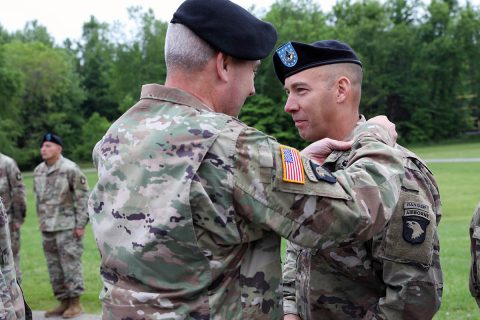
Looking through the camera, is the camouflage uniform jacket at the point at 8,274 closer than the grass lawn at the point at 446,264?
Yes

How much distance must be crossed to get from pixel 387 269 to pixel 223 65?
1126 millimetres

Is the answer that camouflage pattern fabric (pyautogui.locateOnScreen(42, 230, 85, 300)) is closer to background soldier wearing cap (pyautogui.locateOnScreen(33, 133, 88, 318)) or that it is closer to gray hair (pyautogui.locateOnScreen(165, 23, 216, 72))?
background soldier wearing cap (pyautogui.locateOnScreen(33, 133, 88, 318))

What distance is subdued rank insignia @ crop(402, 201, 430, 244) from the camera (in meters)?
2.45

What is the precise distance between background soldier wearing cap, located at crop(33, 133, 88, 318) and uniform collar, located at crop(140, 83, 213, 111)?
264 inches

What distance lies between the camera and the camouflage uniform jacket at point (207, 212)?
1943 millimetres

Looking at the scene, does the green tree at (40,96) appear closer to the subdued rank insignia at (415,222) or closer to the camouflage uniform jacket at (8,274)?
the camouflage uniform jacket at (8,274)

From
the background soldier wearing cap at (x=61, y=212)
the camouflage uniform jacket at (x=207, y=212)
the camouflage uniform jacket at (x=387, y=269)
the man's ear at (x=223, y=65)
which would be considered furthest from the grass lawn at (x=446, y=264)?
the man's ear at (x=223, y=65)

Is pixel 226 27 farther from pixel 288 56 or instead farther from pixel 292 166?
pixel 288 56

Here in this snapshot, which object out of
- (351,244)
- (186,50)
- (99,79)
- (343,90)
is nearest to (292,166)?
(186,50)

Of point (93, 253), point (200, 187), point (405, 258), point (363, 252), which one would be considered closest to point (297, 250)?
point (363, 252)

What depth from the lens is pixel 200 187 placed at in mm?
1935

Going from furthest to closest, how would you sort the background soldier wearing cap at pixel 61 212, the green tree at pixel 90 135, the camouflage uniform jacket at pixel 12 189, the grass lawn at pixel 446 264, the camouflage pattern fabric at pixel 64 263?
the green tree at pixel 90 135, the camouflage uniform jacket at pixel 12 189, the background soldier wearing cap at pixel 61 212, the camouflage pattern fabric at pixel 64 263, the grass lawn at pixel 446 264

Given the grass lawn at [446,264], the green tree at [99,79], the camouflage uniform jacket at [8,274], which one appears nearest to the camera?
the camouflage uniform jacket at [8,274]

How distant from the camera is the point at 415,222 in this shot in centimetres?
246
